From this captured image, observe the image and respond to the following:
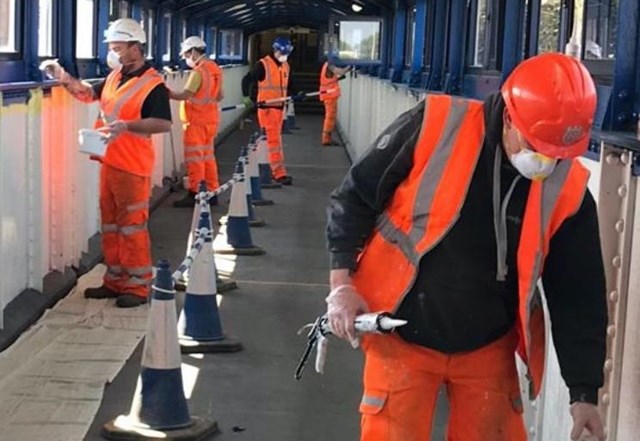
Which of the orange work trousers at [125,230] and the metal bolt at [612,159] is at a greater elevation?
the metal bolt at [612,159]

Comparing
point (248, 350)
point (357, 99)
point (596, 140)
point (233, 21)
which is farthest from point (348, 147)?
point (596, 140)

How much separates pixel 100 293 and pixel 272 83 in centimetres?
836

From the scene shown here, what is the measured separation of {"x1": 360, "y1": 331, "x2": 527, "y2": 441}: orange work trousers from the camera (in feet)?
11.3

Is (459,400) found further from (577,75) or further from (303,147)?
(303,147)

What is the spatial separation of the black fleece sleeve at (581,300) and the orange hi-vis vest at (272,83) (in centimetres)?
1305

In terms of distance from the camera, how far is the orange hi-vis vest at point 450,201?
3309 mm

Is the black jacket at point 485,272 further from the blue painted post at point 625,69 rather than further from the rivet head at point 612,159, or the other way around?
the blue painted post at point 625,69

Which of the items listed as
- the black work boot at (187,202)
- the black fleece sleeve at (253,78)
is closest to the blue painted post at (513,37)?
the black work boot at (187,202)

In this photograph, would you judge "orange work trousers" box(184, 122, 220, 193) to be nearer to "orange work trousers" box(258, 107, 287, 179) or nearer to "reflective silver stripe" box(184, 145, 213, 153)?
"reflective silver stripe" box(184, 145, 213, 153)

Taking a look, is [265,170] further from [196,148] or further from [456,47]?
[456,47]

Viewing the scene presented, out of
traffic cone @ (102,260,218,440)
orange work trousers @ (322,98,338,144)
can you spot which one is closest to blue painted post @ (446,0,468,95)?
traffic cone @ (102,260,218,440)

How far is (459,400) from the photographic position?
3.52m

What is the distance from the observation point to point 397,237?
3.47 m

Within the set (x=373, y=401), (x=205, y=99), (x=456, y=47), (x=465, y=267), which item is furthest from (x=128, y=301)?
(x=205, y=99)
